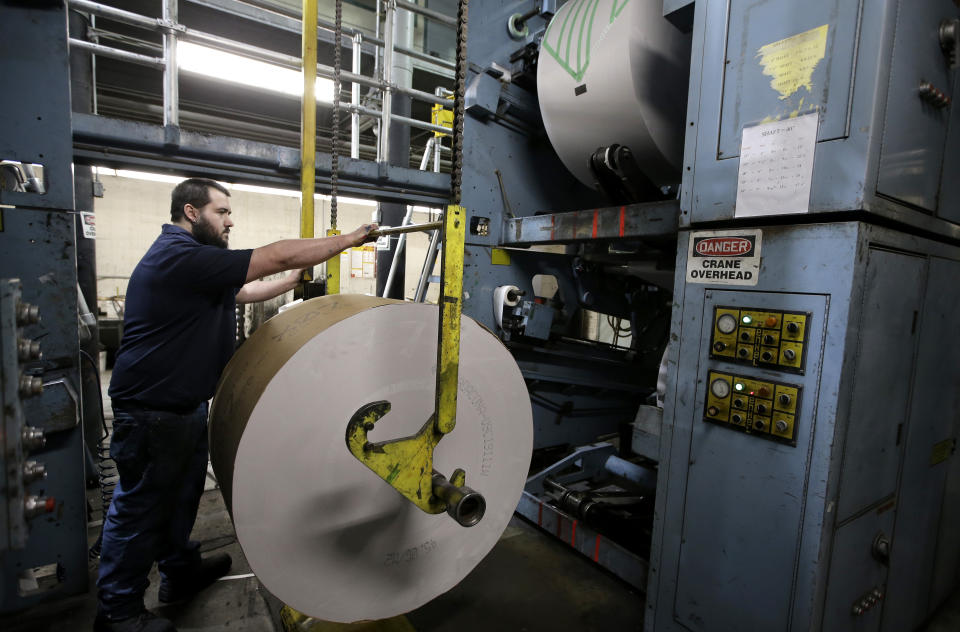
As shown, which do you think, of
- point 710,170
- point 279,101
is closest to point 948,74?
point 710,170

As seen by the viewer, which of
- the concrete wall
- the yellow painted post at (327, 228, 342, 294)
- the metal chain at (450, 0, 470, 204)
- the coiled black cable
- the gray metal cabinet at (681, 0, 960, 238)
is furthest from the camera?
the concrete wall

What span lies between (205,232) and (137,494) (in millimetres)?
952

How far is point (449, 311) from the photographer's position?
924 mm

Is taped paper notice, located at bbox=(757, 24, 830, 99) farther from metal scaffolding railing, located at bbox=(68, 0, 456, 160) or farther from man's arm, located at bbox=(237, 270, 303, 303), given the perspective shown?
man's arm, located at bbox=(237, 270, 303, 303)

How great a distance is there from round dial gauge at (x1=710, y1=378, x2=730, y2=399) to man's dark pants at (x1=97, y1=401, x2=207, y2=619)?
1.73 metres

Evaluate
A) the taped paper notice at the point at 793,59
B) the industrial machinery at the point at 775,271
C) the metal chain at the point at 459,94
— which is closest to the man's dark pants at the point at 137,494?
the industrial machinery at the point at 775,271

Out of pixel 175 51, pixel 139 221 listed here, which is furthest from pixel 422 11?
pixel 139 221

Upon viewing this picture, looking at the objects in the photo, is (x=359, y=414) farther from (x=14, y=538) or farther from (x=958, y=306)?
(x=958, y=306)

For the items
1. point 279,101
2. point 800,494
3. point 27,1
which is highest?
point 279,101

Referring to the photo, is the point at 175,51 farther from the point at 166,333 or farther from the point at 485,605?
the point at 485,605

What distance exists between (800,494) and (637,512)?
110 centimetres

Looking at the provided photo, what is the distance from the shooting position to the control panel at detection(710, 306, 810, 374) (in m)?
1.28

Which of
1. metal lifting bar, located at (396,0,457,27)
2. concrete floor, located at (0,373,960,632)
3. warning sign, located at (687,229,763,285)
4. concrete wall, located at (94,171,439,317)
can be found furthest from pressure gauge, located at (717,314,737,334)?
concrete wall, located at (94,171,439,317)

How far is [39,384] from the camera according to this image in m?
0.66
